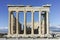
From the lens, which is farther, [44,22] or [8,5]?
[44,22]

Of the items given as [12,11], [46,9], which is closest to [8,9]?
[12,11]

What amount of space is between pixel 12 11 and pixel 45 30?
34.3 ft

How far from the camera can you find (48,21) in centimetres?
7862

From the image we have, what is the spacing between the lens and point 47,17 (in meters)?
78.9

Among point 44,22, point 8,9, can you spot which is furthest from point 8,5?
point 44,22

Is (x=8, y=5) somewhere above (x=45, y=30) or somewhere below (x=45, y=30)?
above

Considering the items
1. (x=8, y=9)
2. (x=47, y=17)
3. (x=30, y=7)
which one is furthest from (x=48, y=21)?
(x=8, y=9)

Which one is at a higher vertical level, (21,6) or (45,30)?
(21,6)

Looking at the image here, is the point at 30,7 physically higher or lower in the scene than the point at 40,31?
higher

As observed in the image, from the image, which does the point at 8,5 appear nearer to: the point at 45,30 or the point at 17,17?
the point at 17,17

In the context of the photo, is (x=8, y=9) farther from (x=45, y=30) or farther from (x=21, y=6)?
(x=45, y=30)

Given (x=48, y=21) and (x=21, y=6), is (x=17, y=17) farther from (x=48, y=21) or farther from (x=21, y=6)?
(x=48, y=21)

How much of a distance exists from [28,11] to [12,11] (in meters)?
4.17

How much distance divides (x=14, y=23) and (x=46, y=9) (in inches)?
385
